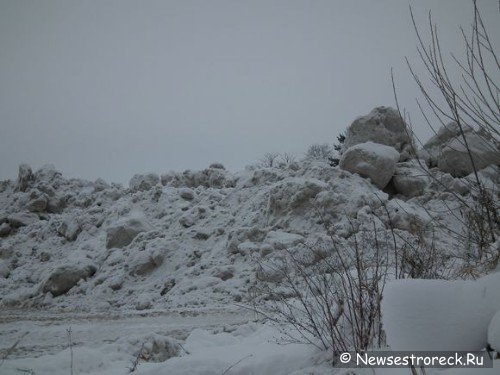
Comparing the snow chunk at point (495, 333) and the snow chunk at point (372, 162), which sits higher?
the snow chunk at point (372, 162)

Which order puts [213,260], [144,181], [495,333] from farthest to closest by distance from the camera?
[144,181]
[213,260]
[495,333]

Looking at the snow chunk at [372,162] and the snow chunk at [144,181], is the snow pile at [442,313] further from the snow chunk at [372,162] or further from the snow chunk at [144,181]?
the snow chunk at [144,181]

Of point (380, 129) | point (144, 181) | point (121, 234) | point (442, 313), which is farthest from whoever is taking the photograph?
point (144, 181)

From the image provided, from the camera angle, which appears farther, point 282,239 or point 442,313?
point 282,239

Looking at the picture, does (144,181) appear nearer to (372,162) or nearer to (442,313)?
(372,162)

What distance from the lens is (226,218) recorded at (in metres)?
12.4

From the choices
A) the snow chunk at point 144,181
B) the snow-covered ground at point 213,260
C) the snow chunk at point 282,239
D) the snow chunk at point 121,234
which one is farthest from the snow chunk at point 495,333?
the snow chunk at point 144,181

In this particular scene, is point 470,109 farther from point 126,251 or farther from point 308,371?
point 126,251

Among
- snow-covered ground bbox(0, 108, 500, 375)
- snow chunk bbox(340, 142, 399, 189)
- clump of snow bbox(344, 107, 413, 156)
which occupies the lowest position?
snow-covered ground bbox(0, 108, 500, 375)

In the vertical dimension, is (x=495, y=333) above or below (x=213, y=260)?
above

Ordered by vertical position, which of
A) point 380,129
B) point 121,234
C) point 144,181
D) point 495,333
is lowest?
point 121,234

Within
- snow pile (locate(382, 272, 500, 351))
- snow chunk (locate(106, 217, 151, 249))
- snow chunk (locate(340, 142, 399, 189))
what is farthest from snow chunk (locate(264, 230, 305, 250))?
snow pile (locate(382, 272, 500, 351))

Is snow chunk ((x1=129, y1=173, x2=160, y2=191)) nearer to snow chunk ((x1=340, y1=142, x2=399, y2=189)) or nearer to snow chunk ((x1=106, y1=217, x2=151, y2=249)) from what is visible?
snow chunk ((x1=106, y1=217, x2=151, y2=249))

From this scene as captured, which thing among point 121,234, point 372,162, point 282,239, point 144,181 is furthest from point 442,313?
point 144,181
